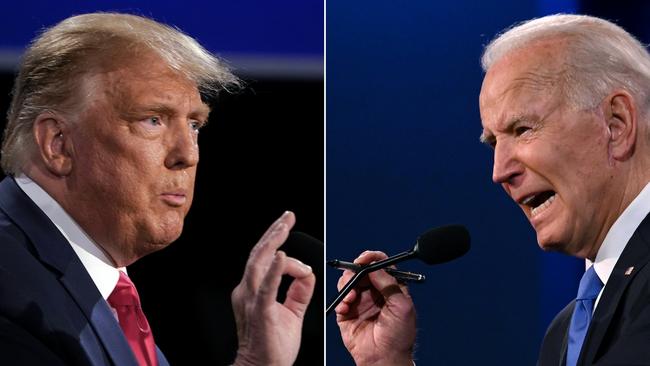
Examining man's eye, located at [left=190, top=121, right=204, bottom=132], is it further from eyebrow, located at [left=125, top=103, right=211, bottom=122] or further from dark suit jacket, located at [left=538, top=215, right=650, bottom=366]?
dark suit jacket, located at [left=538, top=215, right=650, bottom=366]

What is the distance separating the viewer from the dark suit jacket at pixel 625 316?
1.79m

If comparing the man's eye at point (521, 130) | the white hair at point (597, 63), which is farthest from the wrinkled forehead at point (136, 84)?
the white hair at point (597, 63)

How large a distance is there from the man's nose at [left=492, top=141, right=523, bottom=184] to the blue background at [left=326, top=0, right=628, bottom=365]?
0.47 m

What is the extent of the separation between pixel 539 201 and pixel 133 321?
951mm

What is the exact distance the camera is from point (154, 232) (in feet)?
6.57

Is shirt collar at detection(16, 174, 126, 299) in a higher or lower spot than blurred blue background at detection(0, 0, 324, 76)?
lower

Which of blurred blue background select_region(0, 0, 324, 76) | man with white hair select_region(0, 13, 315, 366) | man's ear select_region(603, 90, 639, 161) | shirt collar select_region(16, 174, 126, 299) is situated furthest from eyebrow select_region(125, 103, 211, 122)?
man's ear select_region(603, 90, 639, 161)

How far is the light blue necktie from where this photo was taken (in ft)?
6.81

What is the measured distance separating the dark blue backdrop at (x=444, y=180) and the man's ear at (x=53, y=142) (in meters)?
0.87

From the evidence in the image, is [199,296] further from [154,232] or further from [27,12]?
[27,12]

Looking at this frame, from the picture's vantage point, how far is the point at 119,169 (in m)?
1.97

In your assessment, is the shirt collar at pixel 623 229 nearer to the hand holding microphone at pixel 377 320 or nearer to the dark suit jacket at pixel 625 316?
the dark suit jacket at pixel 625 316

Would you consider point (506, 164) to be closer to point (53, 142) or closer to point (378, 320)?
point (378, 320)

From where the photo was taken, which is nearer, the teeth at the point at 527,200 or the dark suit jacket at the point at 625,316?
the dark suit jacket at the point at 625,316
